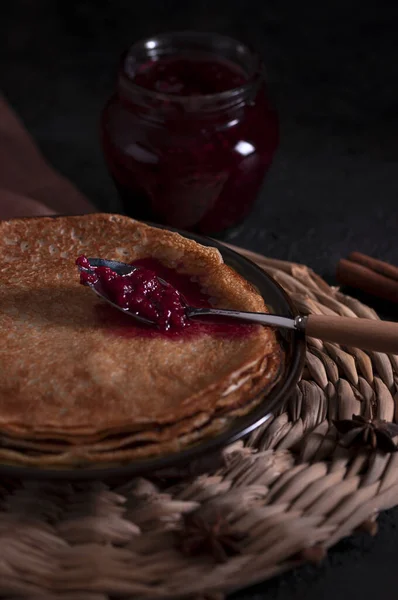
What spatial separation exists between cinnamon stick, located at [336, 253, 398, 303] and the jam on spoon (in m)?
1.00

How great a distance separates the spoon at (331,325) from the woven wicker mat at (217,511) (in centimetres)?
24

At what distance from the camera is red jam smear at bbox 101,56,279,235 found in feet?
9.66

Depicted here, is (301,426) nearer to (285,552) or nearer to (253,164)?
(285,552)

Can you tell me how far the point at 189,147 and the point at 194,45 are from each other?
518 mm

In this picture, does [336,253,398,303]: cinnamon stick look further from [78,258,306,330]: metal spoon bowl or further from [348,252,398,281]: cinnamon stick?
[78,258,306,330]: metal spoon bowl

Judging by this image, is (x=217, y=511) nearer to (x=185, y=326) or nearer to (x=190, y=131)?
(x=185, y=326)

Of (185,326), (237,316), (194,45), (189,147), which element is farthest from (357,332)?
(194,45)

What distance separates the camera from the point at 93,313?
222cm

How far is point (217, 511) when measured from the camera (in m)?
1.95

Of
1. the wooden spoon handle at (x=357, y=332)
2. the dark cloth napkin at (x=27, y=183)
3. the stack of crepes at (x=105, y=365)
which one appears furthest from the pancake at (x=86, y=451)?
the dark cloth napkin at (x=27, y=183)

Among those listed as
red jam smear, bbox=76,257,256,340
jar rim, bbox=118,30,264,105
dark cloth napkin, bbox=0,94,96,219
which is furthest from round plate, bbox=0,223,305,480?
dark cloth napkin, bbox=0,94,96,219

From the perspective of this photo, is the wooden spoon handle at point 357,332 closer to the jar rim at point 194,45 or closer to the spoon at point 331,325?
the spoon at point 331,325

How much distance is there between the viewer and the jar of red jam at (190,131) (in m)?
2.94

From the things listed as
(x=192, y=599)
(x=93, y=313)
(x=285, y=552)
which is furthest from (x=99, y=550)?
(x=93, y=313)
